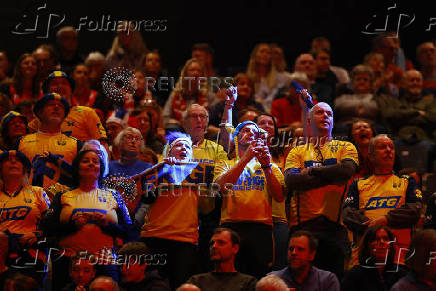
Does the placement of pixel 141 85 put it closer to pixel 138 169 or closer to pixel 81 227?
pixel 138 169

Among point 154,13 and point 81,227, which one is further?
point 154,13

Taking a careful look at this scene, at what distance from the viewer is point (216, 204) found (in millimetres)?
7133

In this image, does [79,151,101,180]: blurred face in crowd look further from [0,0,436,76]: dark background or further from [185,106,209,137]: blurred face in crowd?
[0,0,436,76]: dark background

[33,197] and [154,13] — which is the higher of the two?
[154,13]

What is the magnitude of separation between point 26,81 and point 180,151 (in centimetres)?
339

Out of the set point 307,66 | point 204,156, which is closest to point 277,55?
point 307,66

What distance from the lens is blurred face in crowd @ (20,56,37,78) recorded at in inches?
378

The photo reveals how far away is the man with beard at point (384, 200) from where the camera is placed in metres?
6.63

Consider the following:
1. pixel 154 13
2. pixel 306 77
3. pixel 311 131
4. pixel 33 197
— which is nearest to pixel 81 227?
pixel 33 197

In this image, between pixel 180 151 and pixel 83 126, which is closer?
pixel 180 151

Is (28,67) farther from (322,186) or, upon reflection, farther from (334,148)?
(322,186)

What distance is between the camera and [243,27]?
1224cm

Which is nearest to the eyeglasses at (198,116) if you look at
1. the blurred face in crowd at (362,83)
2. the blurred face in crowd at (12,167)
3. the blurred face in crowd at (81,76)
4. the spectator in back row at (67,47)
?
→ the blurred face in crowd at (12,167)

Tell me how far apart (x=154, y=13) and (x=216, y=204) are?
5.50m
